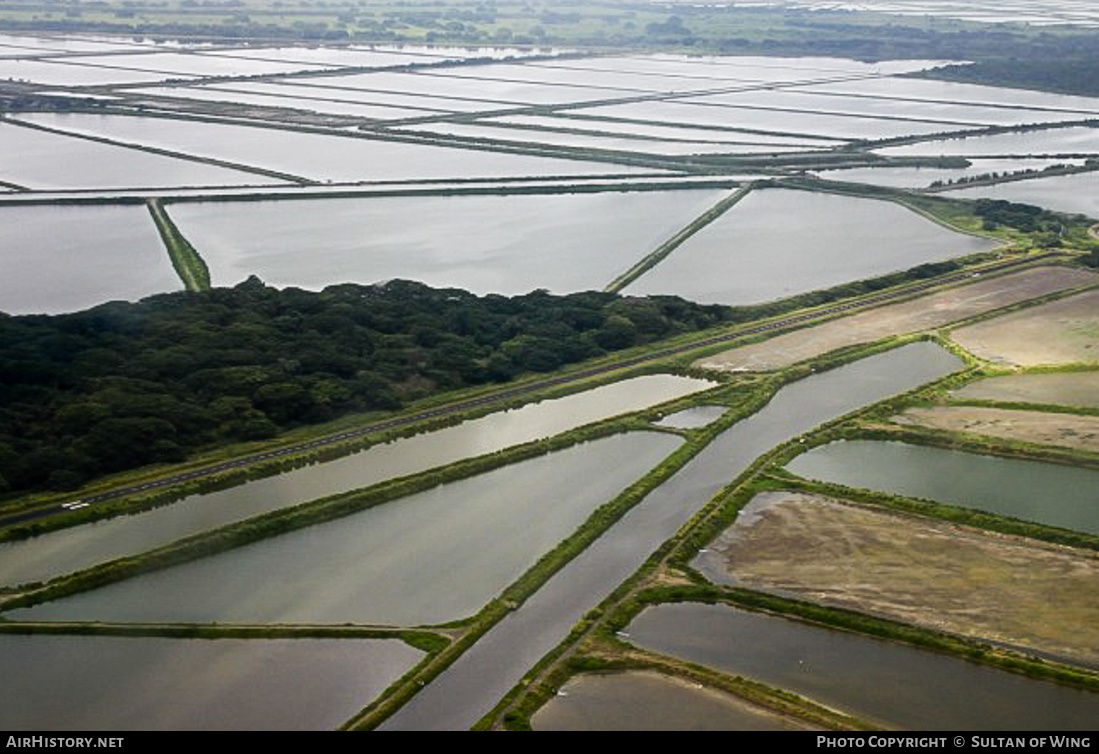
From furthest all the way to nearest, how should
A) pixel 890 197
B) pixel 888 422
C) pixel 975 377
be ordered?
pixel 890 197 < pixel 975 377 < pixel 888 422

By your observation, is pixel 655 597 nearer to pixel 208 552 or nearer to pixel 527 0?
pixel 208 552

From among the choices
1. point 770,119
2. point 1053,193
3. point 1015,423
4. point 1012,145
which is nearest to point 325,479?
point 1015,423

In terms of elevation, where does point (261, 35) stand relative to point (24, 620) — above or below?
above

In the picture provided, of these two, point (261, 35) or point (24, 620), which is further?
point (261, 35)

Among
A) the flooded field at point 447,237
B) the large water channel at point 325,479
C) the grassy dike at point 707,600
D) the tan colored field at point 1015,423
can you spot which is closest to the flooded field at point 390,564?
the large water channel at point 325,479

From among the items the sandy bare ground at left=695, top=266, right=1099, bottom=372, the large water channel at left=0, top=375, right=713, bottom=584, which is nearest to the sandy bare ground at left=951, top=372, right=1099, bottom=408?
the sandy bare ground at left=695, top=266, right=1099, bottom=372

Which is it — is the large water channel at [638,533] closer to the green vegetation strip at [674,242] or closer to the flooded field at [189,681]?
the flooded field at [189,681]
